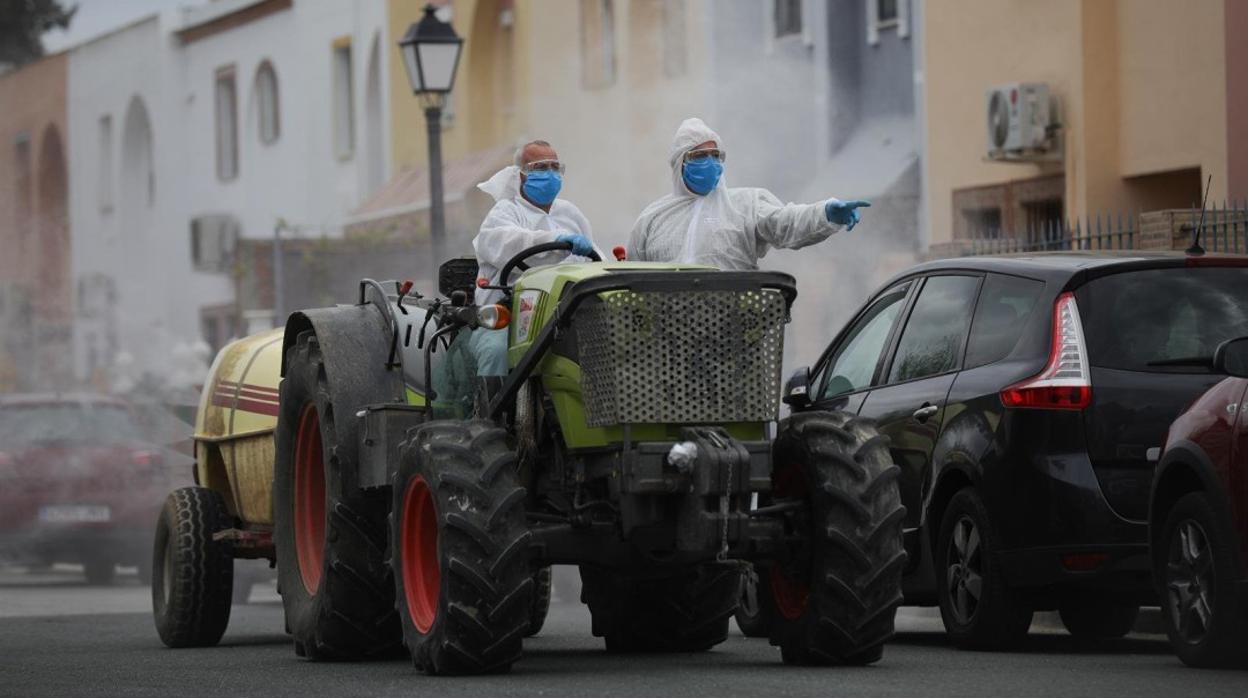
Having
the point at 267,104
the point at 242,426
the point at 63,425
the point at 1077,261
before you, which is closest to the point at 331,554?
the point at 242,426

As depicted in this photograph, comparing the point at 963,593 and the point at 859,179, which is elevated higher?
the point at 859,179

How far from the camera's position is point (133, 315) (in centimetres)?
5631

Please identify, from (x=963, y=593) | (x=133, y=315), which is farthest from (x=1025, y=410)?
(x=133, y=315)

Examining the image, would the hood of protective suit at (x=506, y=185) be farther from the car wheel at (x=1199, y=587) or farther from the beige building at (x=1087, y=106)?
the beige building at (x=1087, y=106)

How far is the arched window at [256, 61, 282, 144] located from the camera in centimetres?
5075

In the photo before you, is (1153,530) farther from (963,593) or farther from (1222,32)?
(1222,32)

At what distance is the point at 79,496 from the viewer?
24.5 meters

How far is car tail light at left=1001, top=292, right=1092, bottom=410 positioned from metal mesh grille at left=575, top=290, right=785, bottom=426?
4.63 feet

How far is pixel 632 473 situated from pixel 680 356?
508mm

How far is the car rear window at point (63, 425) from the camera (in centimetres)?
2481

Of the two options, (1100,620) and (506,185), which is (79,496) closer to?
(1100,620)

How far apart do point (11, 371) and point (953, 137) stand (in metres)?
25.4

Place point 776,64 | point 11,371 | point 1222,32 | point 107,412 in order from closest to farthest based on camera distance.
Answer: point 1222,32, point 107,412, point 776,64, point 11,371

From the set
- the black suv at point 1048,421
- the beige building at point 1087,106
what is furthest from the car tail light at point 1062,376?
the beige building at point 1087,106
